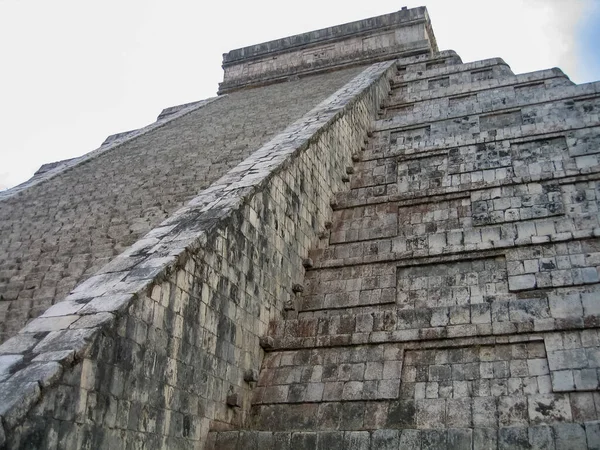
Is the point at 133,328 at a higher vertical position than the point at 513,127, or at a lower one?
lower

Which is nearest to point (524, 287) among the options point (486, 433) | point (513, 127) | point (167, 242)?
point (486, 433)

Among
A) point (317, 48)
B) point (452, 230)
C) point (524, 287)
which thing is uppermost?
point (317, 48)

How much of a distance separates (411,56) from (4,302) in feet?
46.5

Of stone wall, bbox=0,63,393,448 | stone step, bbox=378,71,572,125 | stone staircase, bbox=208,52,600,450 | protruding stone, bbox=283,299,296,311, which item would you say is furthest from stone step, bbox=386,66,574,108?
protruding stone, bbox=283,299,296,311

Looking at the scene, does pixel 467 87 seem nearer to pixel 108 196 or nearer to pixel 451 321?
pixel 108 196

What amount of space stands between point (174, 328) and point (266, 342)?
145cm

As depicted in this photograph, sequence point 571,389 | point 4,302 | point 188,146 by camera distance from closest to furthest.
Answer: point 571,389, point 4,302, point 188,146

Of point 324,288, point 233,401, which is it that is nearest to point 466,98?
point 324,288

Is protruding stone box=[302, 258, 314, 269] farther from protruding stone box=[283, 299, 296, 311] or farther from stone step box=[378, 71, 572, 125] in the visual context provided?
stone step box=[378, 71, 572, 125]

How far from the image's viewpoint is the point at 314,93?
14219 mm

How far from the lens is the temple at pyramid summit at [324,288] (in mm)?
4062

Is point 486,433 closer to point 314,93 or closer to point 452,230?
point 452,230

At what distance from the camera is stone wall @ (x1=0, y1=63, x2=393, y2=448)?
352 centimetres

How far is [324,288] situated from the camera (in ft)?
22.4
